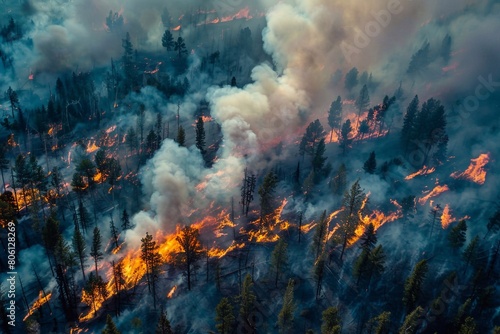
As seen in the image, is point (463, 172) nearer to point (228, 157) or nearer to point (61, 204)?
point (228, 157)

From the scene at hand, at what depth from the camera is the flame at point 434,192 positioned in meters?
89.8

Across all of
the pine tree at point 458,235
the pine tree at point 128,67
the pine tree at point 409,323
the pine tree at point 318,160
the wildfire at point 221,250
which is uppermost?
the pine tree at point 128,67

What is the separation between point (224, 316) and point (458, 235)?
47.0 meters

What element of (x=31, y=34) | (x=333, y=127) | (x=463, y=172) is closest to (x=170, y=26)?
(x=31, y=34)

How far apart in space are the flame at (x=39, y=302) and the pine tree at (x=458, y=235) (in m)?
79.0

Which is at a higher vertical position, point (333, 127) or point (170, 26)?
point (170, 26)

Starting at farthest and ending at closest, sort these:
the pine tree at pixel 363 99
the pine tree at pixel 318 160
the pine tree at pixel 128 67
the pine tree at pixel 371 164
→ the pine tree at pixel 128 67 → the pine tree at pixel 363 99 → the pine tree at pixel 318 160 → the pine tree at pixel 371 164

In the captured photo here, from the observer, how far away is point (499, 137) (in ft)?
335

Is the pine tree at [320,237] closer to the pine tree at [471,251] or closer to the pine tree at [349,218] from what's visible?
the pine tree at [349,218]

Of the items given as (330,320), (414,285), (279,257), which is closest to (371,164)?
(414,285)

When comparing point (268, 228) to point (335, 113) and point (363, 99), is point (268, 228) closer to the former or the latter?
point (335, 113)

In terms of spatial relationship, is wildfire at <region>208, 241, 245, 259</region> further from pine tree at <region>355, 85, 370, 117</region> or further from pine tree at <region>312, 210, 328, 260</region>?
pine tree at <region>355, 85, 370, 117</region>

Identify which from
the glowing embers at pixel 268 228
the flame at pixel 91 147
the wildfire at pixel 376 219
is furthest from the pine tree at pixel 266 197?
the flame at pixel 91 147

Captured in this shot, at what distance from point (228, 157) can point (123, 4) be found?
373 ft
